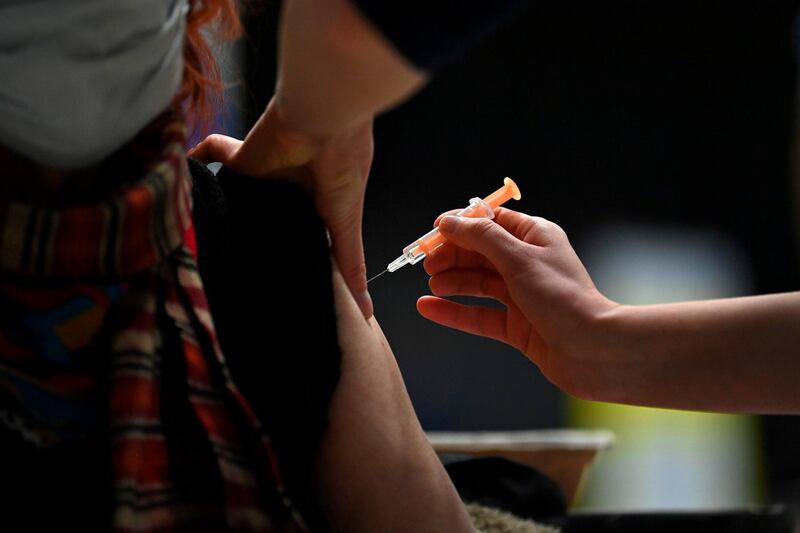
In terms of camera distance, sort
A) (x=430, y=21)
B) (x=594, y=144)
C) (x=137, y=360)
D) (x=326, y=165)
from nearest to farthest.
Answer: (x=430, y=21), (x=137, y=360), (x=326, y=165), (x=594, y=144)

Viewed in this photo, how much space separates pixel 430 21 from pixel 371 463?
39 centimetres

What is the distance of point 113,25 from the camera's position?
2.08 feet

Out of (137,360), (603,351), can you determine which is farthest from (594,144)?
(137,360)

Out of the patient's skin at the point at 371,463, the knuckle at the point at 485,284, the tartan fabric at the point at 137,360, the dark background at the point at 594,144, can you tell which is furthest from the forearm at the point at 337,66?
the dark background at the point at 594,144

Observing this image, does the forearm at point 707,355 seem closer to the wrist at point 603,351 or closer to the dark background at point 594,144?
the wrist at point 603,351

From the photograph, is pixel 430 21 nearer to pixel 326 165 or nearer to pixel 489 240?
pixel 326 165

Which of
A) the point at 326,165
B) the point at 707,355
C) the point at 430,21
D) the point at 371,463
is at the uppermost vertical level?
the point at 430,21

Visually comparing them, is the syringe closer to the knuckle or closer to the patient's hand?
the knuckle

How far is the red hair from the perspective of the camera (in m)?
0.82

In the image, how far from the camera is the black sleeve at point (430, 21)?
0.55 meters

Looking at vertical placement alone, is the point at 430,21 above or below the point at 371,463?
above

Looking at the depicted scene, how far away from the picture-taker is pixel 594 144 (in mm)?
2734

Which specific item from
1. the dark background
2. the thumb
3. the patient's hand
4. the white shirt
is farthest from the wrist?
the dark background

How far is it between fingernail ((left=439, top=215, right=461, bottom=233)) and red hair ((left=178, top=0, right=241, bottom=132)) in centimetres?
33
